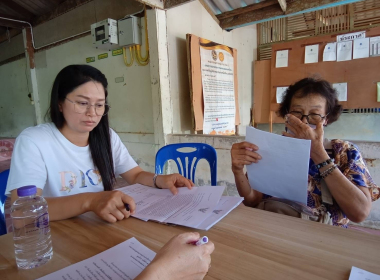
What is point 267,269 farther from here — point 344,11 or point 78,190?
point 344,11

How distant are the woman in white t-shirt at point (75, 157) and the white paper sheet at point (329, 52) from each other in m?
3.71

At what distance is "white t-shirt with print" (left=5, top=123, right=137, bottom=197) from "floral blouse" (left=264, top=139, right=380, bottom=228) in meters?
1.01

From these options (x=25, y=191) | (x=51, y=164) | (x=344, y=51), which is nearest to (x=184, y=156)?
(x=51, y=164)

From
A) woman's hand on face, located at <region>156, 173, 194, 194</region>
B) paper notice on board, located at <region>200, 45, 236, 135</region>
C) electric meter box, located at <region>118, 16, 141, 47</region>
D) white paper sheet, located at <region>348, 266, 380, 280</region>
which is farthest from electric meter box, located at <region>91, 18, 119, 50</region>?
white paper sheet, located at <region>348, 266, 380, 280</region>

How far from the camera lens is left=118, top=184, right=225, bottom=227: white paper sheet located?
81 cm

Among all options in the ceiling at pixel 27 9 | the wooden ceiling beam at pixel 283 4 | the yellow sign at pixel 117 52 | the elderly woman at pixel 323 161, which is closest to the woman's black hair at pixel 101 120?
the elderly woman at pixel 323 161

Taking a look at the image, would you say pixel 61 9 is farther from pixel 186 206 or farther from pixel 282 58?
pixel 186 206

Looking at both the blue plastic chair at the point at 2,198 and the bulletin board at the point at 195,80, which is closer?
the blue plastic chair at the point at 2,198

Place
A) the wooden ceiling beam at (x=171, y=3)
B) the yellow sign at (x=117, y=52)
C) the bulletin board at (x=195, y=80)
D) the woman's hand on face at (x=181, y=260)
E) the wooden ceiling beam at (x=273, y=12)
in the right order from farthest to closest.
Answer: the yellow sign at (x=117, y=52), the bulletin board at (x=195, y=80), the wooden ceiling beam at (x=273, y=12), the wooden ceiling beam at (x=171, y=3), the woman's hand on face at (x=181, y=260)

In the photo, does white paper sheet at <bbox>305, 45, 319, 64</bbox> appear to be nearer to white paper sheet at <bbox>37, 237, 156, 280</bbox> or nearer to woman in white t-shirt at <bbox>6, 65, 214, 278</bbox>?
woman in white t-shirt at <bbox>6, 65, 214, 278</bbox>

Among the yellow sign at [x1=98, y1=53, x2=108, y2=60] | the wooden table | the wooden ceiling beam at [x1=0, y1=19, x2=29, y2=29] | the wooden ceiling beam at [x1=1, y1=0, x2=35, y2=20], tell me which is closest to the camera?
the wooden table

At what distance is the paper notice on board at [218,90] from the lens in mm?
3146

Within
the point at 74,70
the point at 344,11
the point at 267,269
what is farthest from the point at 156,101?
the point at 344,11

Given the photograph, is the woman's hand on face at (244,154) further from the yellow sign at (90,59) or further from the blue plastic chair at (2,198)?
the yellow sign at (90,59)
